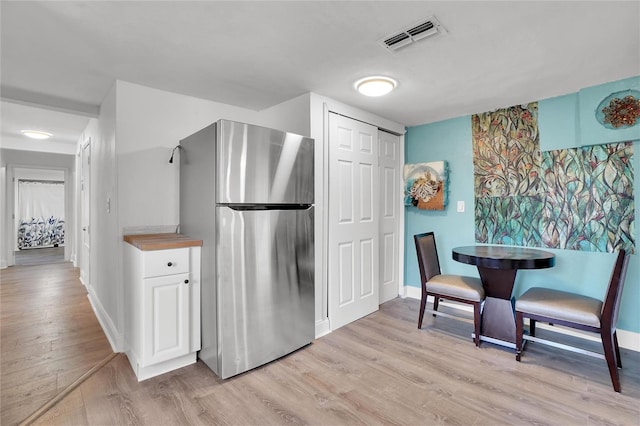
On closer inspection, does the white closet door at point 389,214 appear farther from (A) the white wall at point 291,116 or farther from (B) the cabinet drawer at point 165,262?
(B) the cabinet drawer at point 165,262

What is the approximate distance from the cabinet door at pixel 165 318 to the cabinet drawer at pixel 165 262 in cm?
4

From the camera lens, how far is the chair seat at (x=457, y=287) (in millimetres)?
2627

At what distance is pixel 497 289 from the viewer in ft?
8.70

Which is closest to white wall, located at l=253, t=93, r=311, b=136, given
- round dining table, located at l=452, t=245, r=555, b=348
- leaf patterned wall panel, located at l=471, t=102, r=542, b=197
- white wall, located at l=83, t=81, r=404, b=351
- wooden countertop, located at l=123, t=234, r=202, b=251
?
white wall, located at l=83, t=81, r=404, b=351

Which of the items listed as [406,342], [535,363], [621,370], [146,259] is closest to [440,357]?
[406,342]

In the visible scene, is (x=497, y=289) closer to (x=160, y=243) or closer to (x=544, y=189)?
(x=544, y=189)

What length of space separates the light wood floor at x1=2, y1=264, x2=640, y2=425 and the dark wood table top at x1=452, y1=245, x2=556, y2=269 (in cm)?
73

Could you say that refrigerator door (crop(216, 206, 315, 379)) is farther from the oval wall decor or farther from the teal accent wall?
the oval wall decor

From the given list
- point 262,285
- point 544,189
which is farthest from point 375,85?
point 544,189

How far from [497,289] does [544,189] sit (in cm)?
112

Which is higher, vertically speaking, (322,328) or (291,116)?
(291,116)

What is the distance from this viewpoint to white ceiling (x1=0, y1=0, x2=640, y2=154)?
157 centimetres

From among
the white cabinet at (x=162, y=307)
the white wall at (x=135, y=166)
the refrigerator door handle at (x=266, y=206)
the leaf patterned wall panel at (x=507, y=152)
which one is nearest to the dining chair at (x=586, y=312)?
the leaf patterned wall panel at (x=507, y=152)

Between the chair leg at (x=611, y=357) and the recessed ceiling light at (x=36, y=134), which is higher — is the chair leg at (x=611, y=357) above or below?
below
